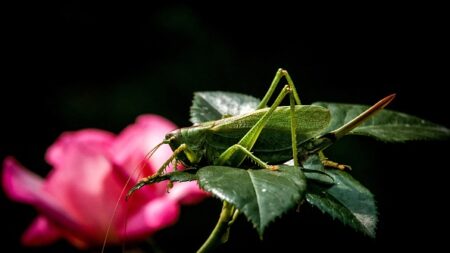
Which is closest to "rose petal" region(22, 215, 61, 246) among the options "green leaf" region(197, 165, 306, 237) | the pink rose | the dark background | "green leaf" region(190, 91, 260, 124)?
the pink rose

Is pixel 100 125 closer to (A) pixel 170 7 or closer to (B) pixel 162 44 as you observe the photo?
(B) pixel 162 44

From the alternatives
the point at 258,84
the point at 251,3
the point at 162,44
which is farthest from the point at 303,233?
the point at 251,3

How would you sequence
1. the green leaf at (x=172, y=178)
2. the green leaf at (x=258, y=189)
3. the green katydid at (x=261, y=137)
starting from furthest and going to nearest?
the green katydid at (x=261, y=137)
the green leaf at (x=172, y=178)
the green leaf at (x=258, y=189)

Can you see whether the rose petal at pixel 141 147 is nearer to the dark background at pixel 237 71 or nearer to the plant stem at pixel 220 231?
the plant stem at pixel 220 231

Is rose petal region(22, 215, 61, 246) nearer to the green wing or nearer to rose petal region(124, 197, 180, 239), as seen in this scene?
rose petal region(124, 197, 180, 239)

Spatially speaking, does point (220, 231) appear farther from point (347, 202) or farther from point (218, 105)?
point (218, 105)

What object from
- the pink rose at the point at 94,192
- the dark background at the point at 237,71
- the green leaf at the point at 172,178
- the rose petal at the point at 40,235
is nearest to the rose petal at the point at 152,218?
the pink rose at the point at 94,192
